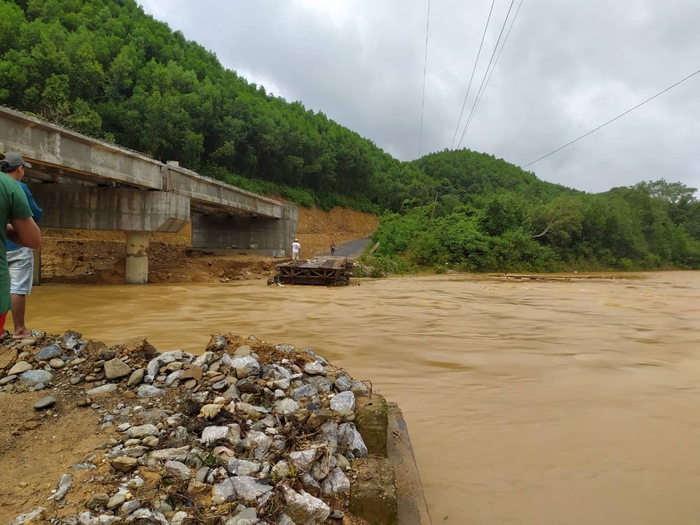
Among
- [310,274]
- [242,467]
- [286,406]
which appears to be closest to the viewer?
[242,467]

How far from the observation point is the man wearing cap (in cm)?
283

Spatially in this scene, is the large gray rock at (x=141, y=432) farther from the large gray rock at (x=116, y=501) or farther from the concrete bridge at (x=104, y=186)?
the concrete bridge at (x=104, y=186)

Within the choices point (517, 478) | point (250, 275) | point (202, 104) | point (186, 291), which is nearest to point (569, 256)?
point (250, 275)

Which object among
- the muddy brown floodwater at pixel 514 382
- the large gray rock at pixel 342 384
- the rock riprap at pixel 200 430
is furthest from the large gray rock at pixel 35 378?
the muddy brown floodwater at pixel 514 382

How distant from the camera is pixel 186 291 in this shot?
1831cm

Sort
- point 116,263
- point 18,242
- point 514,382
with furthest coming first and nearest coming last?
1. point 116,263
2. point 514,382
3. point 18,242

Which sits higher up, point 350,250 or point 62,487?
point 350,250

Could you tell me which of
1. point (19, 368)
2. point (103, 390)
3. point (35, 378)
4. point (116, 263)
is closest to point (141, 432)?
point (103, 390)

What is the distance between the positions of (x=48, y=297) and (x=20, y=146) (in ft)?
16.1

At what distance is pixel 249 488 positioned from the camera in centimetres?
250

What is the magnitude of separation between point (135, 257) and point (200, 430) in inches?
762

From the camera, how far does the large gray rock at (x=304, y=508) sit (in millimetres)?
2432

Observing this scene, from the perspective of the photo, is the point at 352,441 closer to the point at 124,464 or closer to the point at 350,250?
the point at 124,464

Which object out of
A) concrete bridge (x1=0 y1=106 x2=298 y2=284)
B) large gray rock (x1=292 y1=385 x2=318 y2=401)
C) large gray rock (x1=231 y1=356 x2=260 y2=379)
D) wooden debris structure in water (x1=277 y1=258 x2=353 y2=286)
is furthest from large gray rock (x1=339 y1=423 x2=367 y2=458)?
wooden debris structure in water (x1=277 y1=258 x2=353 y2=286)
